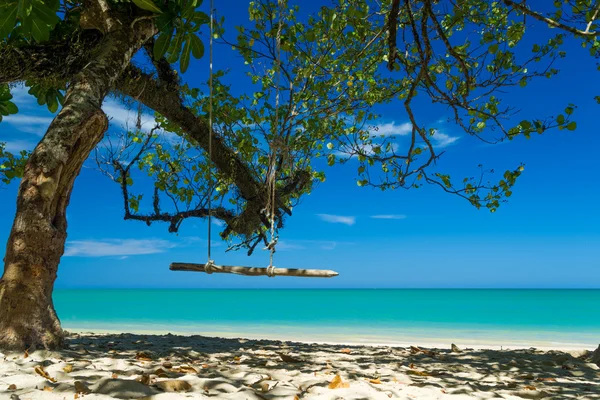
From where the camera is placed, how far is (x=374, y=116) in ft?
22.1

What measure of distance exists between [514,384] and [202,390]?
6.38 ft

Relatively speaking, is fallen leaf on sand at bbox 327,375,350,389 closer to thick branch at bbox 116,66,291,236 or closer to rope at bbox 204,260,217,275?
rope at bbox 204,260,217,275

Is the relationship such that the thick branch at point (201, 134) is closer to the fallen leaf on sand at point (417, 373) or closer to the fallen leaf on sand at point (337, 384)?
the fallen leaf on sand at point (417, 373)

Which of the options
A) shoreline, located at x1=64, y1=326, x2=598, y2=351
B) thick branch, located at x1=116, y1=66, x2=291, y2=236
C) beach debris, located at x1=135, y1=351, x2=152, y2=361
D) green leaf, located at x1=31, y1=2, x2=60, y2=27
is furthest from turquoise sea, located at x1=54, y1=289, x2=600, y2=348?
green leaf, located at x1=31, y1=2, x2=60, y2=27

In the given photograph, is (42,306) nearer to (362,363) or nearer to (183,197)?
(362,363)

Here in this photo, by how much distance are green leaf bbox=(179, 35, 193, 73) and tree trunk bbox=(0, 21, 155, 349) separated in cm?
77

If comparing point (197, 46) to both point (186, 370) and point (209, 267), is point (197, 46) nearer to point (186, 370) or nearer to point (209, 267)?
point (209, 267)

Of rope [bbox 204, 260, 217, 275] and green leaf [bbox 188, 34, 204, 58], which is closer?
rope [bbox 204, 260, 217, 275]

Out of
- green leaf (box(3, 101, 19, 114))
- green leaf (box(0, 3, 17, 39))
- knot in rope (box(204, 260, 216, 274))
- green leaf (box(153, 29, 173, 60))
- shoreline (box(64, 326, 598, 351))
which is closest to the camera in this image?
knot in rope (box(204, 260, 216, 274))

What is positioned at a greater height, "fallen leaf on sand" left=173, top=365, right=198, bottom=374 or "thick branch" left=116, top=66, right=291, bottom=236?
"thick branch" left=116, top=66, right=291, bottom=236

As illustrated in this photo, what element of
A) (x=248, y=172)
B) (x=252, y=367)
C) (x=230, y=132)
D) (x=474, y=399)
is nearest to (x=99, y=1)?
(x=230, y=132)

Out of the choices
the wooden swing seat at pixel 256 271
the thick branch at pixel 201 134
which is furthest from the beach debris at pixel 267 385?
the thick branch at pixel 201 134

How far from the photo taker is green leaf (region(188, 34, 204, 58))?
4062 mm

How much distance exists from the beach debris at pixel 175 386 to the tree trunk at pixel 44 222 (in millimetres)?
1579
